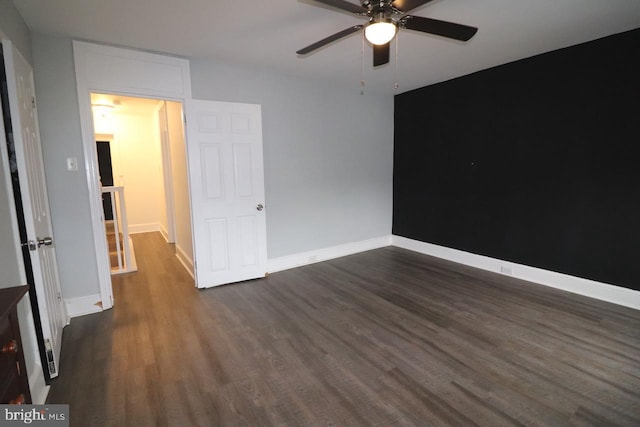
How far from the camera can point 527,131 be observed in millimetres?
3633

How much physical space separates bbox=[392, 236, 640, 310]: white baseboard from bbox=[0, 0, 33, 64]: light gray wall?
5001 mm

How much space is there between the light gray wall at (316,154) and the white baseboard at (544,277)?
108 cm

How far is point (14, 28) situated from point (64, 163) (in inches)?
44.8

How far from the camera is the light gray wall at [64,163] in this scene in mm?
2760

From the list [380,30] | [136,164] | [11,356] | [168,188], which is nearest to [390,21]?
[380,30]

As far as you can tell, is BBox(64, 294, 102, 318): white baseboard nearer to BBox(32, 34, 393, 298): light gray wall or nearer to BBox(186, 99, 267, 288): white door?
BBox(32, 34, 393, 298): light gray wall

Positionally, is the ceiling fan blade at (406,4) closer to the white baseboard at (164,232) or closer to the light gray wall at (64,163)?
the light gray wall at (64,163)

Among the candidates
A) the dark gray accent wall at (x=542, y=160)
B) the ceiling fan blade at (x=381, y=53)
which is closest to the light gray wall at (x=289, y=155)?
the dark gray accent wall at (x=542, y=160)

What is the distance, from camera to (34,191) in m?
2.20

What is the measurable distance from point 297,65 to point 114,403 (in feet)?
11.6

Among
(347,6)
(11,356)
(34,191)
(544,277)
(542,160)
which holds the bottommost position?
(544,277)

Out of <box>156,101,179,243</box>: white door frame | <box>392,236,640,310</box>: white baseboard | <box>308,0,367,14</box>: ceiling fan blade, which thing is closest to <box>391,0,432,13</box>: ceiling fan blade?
<box>308,0,367,14</box>: ceiling fan blade

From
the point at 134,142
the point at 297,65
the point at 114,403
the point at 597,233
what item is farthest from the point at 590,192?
the point at 134,142

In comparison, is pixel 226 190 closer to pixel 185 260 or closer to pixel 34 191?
pixel 185 260
